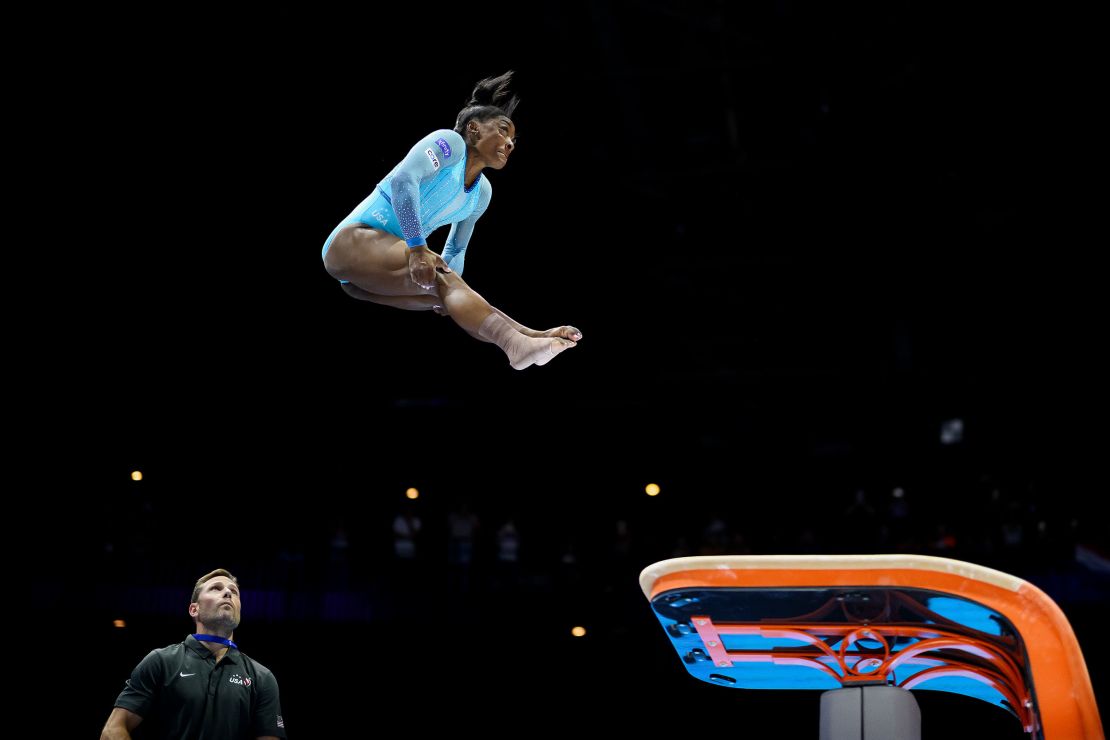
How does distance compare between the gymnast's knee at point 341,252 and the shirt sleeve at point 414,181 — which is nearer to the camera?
the shirt sleeve at point 414,181

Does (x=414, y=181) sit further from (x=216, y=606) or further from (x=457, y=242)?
(x=216, y=606)

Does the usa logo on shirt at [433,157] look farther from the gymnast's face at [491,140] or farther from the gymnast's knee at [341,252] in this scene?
the gymnast's knee at [341,252]

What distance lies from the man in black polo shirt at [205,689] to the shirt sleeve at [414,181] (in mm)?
2424

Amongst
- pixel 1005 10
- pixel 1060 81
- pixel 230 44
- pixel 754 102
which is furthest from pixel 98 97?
→ pixel 1060 81

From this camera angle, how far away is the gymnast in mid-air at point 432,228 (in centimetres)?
435

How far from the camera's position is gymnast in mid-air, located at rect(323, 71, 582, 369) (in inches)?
171

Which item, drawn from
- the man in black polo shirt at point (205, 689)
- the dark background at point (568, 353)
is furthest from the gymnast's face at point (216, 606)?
the dark background at point (568, 353)

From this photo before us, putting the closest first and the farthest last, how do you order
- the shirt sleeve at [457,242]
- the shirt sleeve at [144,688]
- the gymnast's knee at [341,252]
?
the gymnast's knee at [341,252] < the shirt sleeve at [457,242] < the shirt sleeve at [144,688]

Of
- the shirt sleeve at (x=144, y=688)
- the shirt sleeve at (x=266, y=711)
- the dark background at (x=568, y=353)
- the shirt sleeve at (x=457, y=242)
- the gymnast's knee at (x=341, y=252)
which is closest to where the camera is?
the gymnast's knee at (x=341, y=252)

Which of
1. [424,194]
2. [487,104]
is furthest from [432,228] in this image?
[487,104]

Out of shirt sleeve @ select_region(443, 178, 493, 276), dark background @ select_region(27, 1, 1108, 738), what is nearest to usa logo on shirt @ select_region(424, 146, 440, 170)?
shirt sleeve @ select_region(443, 178, 493, 276)

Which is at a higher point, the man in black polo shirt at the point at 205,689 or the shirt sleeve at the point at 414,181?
the shirt sleeve at the point at 414,181

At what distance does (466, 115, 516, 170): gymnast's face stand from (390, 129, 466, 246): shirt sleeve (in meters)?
0.25

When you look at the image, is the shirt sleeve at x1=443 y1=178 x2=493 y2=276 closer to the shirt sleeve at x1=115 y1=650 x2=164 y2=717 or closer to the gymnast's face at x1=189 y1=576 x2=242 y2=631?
the gymnast's face at x1=189 y1=576 x2=242 y2=631
